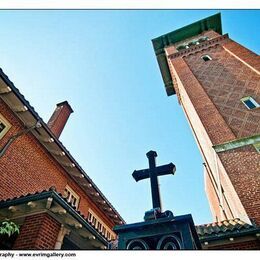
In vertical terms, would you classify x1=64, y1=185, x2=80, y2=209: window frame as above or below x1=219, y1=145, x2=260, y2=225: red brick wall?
above

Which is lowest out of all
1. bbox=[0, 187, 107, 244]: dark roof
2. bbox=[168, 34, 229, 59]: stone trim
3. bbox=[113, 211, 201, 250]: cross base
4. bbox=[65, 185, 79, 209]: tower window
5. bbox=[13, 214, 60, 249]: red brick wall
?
bbox=[113, 211, 201, 250]: cross base

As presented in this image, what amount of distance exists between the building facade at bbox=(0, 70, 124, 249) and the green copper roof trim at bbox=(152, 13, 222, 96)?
538 inches

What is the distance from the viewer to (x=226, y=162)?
27.2 feet

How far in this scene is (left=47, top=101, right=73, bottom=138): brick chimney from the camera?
41.1 ft

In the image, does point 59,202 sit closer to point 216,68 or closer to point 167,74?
point 216,68

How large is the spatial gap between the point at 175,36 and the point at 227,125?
16133 mm

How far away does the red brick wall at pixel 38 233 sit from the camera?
4918mm

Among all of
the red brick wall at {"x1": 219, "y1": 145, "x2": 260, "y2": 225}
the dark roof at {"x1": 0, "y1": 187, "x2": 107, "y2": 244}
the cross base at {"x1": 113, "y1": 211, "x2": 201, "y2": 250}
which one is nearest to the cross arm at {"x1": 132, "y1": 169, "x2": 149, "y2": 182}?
the cross base at {"x1": 113, "y1": 211, "x2": 201, "y2": 250}

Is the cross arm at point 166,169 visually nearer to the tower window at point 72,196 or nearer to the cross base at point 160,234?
the cross base at point 160,234

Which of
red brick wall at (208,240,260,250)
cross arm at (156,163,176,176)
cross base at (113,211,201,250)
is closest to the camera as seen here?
cross base at (113,211,201,250)

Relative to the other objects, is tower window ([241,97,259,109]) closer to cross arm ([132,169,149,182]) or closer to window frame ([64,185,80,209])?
cross arm ([132,169,149,182])

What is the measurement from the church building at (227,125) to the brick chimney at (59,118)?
282 inches
